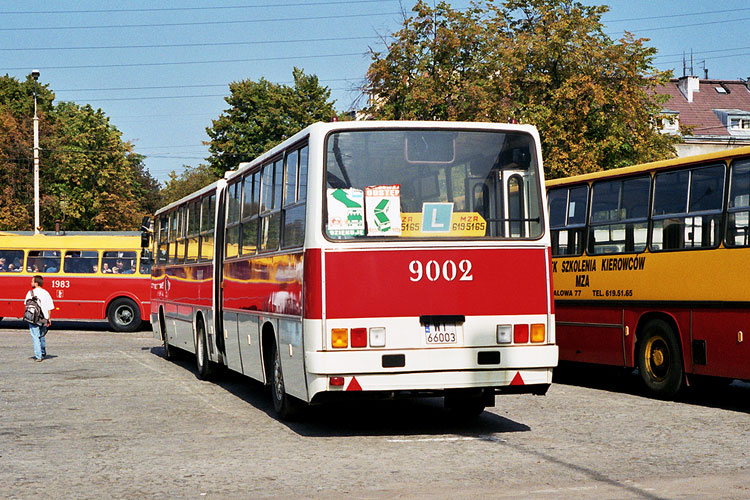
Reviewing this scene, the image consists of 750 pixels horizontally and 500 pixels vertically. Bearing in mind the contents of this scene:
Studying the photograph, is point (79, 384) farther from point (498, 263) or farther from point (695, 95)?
point (695, 95)

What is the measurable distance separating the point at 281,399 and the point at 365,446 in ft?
6.98

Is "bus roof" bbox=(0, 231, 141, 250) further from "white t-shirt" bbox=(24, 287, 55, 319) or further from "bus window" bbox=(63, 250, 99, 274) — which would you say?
"white t-shirt" bbox=(24, 287, 55, 319)

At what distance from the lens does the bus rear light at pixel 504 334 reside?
11219mm

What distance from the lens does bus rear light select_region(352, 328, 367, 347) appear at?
1081 cm

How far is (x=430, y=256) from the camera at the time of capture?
11.1m

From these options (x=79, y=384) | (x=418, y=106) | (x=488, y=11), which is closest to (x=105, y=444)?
(x=79, y=384)

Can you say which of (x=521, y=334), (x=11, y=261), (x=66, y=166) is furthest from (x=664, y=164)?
(x=66, y=166)

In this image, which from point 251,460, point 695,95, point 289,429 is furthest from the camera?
point 695,95

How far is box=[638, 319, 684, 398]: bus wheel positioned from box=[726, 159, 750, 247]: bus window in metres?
1.78

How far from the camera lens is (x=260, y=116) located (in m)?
70.0

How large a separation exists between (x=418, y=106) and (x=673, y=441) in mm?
24226

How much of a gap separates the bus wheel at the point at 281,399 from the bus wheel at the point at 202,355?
5210mm

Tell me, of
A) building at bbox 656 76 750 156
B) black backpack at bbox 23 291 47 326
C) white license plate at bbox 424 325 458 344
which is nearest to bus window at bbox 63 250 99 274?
black backpack at bbox 23 291 47 326

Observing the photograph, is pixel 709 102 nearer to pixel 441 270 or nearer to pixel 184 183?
pixel 184 183
